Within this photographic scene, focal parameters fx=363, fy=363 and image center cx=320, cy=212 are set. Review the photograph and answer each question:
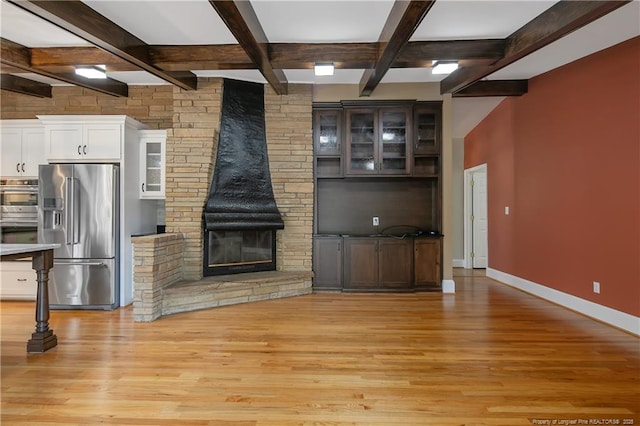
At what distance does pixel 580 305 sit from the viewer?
4301 millimetres

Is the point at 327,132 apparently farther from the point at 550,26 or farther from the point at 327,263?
the point at 550,26

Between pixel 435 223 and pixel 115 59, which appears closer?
pixel 115 59

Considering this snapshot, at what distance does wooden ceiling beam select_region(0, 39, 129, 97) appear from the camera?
376 centimetres

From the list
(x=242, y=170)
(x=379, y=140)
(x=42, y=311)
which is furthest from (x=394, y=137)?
(x=42, y=311)

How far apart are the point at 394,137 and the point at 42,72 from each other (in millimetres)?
4438

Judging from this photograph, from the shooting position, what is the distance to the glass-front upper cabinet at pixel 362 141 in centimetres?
530

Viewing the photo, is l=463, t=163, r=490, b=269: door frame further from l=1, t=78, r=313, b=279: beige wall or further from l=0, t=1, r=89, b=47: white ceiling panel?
l=0, t=1, r=89, b=47: white ceiling panel

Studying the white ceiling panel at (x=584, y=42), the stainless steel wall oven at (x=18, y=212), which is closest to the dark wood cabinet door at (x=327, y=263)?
the white ceiling panel at (x=584, y=42)

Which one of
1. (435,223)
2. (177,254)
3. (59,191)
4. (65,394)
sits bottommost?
(65,394)

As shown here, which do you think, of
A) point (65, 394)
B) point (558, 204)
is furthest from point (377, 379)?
point (558, 204)

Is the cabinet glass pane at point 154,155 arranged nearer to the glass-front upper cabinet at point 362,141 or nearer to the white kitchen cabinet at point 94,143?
the white kitchen cabinet at point 94,143

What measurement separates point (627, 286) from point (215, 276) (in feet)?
15.5

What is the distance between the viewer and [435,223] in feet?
18.0

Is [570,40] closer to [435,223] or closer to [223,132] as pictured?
[435,223]
